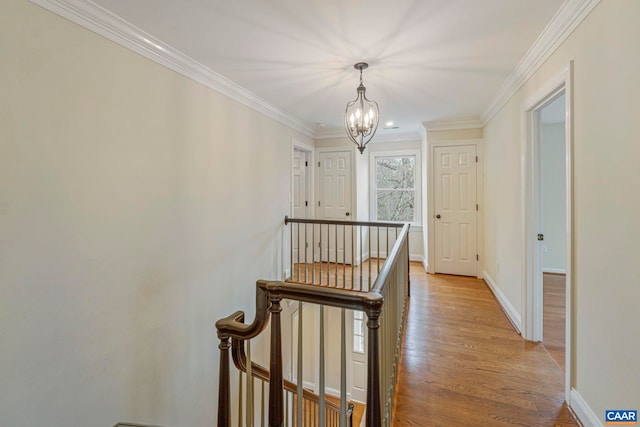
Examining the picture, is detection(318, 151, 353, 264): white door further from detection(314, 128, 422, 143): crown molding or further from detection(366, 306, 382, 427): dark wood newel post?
detection(366, 306, 382, 427): dark wood newel post

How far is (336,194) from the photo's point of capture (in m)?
5.42

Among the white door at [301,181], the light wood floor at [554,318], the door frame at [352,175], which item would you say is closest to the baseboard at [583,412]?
the light wood floor at [554,318]

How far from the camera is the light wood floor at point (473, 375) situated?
68.5 inches

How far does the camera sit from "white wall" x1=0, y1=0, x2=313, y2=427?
4.93 ft

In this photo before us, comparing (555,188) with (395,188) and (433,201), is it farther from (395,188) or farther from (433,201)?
(395,188)

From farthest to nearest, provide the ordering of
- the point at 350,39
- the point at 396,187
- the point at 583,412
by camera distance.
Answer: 1. the point at 396,187
2. the point at 350,39
3. the point at 583,412

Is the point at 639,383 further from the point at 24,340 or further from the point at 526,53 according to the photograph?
the point at 24,340

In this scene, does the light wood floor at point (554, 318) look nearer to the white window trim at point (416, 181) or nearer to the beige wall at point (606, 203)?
the beige wall at point (606, 203)

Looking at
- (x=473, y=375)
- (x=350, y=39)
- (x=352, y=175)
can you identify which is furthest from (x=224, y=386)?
(x=352, y=175)

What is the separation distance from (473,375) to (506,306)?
1477 mm

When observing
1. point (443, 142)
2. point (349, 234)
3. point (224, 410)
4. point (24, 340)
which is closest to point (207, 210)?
point (24, 340)

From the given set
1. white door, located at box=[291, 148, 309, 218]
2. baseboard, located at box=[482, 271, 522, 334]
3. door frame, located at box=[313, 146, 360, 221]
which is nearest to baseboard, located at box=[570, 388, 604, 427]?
baseboard, located at box=[482, 271, 522, 334]

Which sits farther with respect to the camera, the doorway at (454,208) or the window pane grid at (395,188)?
the window pane grid at (395,188)

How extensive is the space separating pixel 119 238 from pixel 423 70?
118 inches
